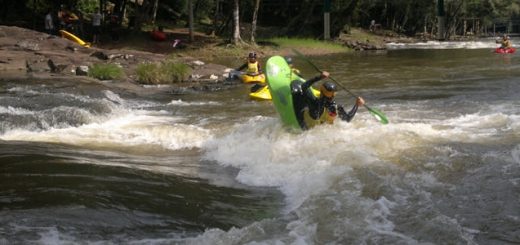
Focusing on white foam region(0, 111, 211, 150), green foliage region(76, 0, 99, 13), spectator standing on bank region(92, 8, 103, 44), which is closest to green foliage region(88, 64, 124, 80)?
white foam region(0, 111, 211, 150)

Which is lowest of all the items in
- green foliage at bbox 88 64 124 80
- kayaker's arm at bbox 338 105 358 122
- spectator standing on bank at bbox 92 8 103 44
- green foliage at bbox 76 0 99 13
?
green foliage at bbox 88 64 124 80

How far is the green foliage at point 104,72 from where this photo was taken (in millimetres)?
17591

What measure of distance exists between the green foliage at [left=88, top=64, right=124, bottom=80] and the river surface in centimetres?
356

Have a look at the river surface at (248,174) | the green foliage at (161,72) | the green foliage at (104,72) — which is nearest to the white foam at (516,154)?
the river surface at (248,174)

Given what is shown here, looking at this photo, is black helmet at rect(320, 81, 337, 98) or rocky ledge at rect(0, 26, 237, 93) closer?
black helmet at rect(320, 81, 337, 98)

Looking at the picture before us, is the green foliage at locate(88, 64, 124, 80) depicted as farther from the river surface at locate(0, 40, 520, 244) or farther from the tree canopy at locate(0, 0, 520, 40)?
the tree canopy at locate(0, 0, 520, 40)

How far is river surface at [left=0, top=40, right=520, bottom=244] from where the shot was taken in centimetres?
516

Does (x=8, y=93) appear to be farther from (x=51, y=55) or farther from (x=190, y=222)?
(x=190, y=222)

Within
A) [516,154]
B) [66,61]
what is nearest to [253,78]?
[66,61]

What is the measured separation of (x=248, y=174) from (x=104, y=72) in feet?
35.9

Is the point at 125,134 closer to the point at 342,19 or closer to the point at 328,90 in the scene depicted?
the point at 328,90

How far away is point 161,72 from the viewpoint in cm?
1838

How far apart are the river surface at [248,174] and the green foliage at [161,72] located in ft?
13.6

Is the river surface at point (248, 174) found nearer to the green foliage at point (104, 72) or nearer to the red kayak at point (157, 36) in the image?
the green foliage at point (104, 72)
